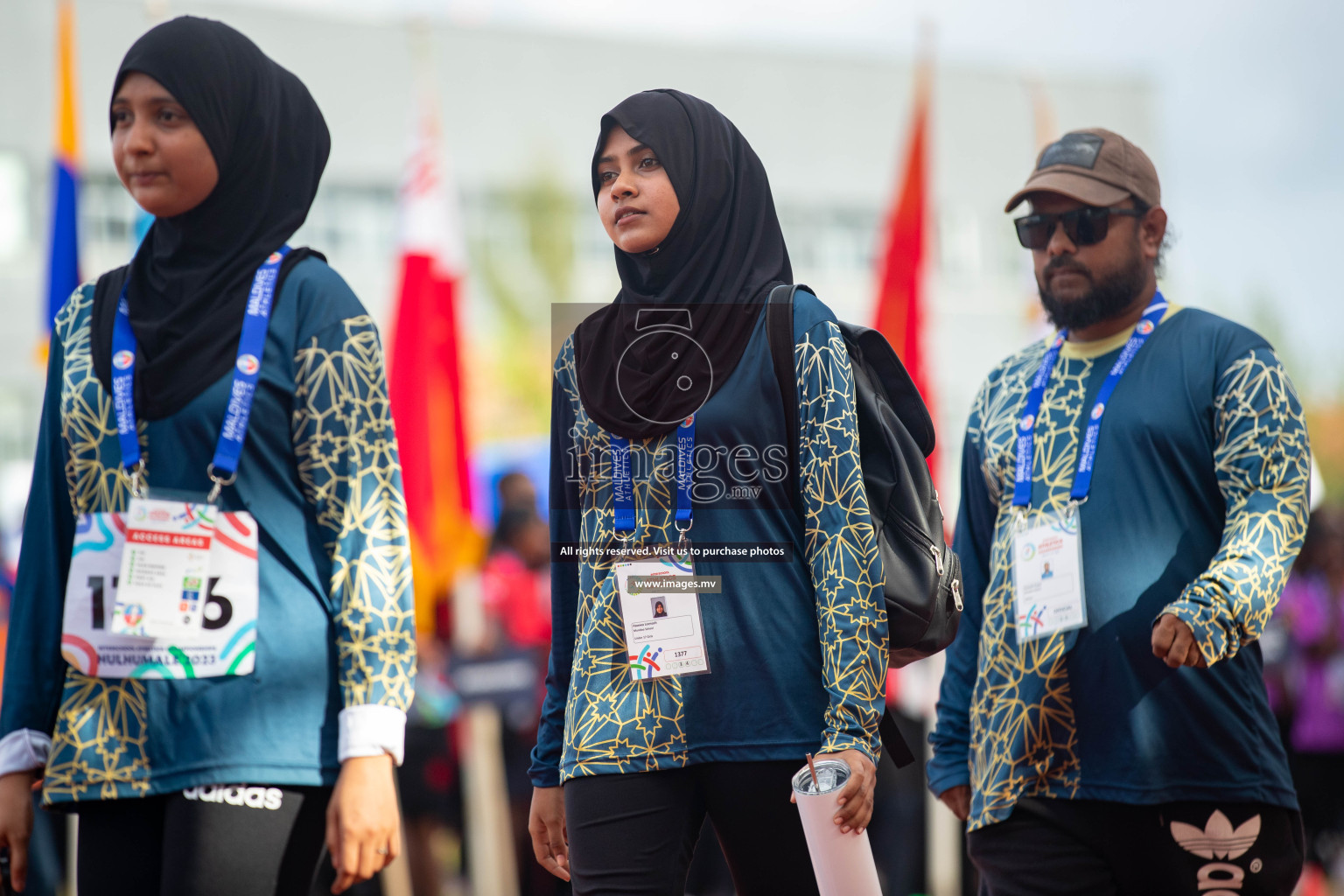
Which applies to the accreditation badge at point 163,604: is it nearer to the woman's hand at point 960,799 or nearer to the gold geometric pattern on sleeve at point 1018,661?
the gold geometric pattern on sleeve at point 1018,661

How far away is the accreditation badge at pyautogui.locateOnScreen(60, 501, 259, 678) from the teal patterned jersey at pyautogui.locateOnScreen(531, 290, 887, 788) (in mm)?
638

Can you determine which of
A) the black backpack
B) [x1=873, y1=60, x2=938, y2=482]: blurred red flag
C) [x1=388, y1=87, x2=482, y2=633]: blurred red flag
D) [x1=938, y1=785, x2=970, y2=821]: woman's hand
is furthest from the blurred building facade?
the black backpack

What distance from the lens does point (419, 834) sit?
8656mm

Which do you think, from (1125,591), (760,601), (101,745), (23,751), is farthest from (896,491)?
(23,751)

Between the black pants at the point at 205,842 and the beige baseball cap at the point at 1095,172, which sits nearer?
the black pants at the point at 205,842

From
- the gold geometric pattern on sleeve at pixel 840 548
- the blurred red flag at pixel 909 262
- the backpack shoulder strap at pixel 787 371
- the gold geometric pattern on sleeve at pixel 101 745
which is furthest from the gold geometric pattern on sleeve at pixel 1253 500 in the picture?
the blurred red flag at pixel 909 262

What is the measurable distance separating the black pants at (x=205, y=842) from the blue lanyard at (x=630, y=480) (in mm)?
737

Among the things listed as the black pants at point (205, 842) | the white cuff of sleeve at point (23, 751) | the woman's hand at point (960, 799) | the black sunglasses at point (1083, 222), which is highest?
the black sunglasses at point (1083, 222)

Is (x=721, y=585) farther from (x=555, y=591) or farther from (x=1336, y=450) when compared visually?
(x=1336, y=450)

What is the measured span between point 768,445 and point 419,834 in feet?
21.9

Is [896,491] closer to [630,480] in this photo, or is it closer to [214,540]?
[630,480]

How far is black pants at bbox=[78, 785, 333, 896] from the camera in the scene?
Answer: 2.44m

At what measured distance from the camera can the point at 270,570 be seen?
2613 mm

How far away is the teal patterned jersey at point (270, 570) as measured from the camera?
251cm
